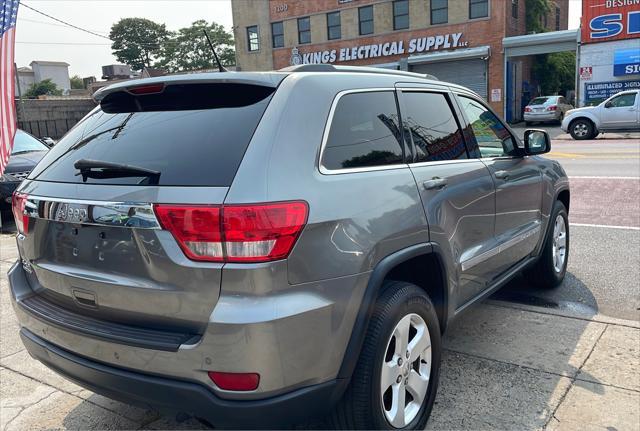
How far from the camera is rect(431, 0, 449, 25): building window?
105 ft

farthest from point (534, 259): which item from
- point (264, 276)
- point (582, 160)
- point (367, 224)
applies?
point (582, 160)

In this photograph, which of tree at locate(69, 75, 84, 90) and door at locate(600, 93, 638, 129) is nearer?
door at locate(600, 93, 638, 129)

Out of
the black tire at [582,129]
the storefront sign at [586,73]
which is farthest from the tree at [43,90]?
the black tire at [582,129]

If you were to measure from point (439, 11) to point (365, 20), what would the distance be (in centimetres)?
475

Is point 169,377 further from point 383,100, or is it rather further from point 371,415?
point 383,100

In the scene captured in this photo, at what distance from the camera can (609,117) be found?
2014 cm

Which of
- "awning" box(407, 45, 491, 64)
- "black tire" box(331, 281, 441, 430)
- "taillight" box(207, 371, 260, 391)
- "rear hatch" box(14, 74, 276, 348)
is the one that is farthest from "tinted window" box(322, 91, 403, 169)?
"awning" box(407, 45, 491, 64)

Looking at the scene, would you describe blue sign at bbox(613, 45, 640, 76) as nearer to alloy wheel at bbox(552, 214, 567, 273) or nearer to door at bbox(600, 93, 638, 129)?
door at bbox(600, 93, 638, 129)

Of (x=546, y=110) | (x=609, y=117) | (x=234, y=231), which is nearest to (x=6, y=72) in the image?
(x=234, y=231)

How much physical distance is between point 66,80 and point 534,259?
364ft

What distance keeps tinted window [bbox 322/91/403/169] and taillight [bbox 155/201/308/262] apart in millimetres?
420

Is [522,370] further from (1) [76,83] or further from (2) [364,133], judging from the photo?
(1) [76,83]

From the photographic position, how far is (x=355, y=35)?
3538 cm

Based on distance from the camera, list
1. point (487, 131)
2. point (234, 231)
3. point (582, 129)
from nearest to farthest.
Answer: point (234, 231) < point (487, 131) < point (582, 129)
